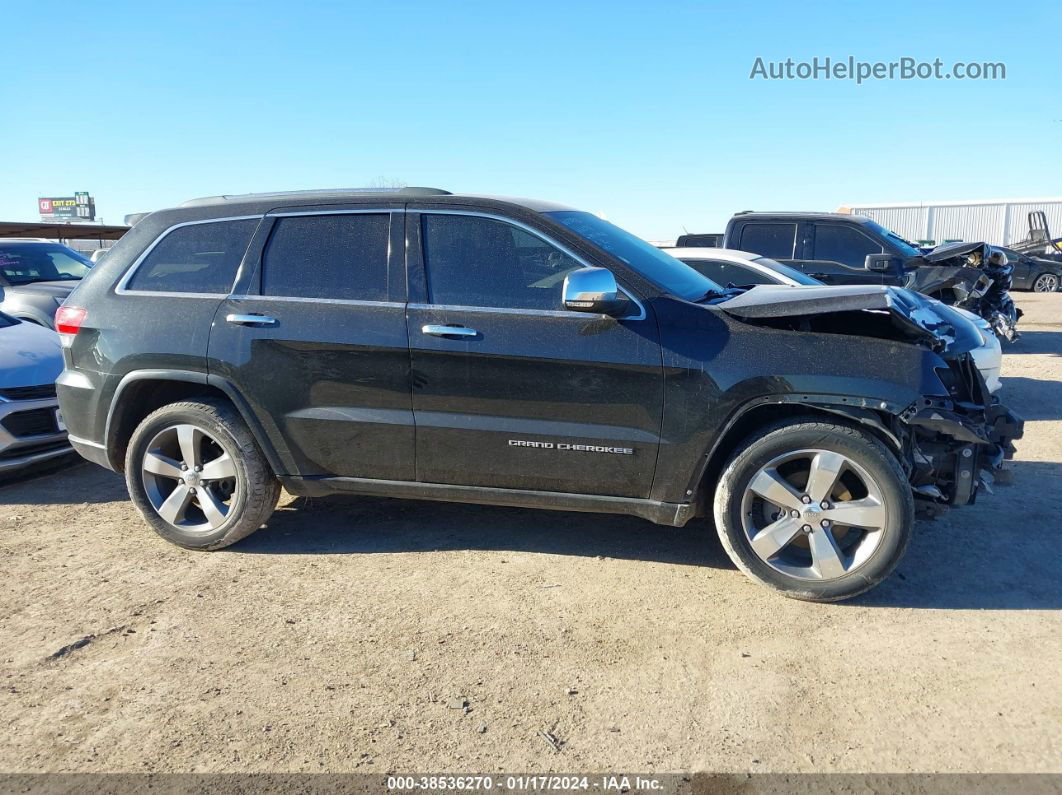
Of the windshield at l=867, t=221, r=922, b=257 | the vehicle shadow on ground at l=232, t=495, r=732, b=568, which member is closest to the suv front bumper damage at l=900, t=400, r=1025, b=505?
the vehicle shadow on ground at l=232, t=495, r=732, b=568

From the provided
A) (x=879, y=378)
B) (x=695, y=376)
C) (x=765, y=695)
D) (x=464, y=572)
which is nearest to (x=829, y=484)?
(x=879, y=378)

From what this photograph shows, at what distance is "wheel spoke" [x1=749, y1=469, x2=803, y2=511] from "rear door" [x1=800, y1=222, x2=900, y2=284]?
698 cm

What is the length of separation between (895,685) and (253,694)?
96.1 inches

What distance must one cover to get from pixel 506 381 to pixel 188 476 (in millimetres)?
1891

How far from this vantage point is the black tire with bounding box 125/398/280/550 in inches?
163

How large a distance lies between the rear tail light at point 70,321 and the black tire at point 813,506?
143 inches

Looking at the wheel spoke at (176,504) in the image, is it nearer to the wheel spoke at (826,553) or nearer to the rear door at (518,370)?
the rear door at (518,370)

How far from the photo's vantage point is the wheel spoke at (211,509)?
13.7 ft

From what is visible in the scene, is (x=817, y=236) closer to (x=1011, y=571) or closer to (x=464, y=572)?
(x=1011, y=571)

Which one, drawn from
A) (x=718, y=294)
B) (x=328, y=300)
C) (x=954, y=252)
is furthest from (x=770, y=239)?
(x=328, y=300)

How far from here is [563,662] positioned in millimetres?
3111

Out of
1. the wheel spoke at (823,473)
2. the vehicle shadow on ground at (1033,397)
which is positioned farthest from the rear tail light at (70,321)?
the vehicle shadow on ground at (1033,397)

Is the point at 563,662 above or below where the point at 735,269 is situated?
below

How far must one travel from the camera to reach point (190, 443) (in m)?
4.19
